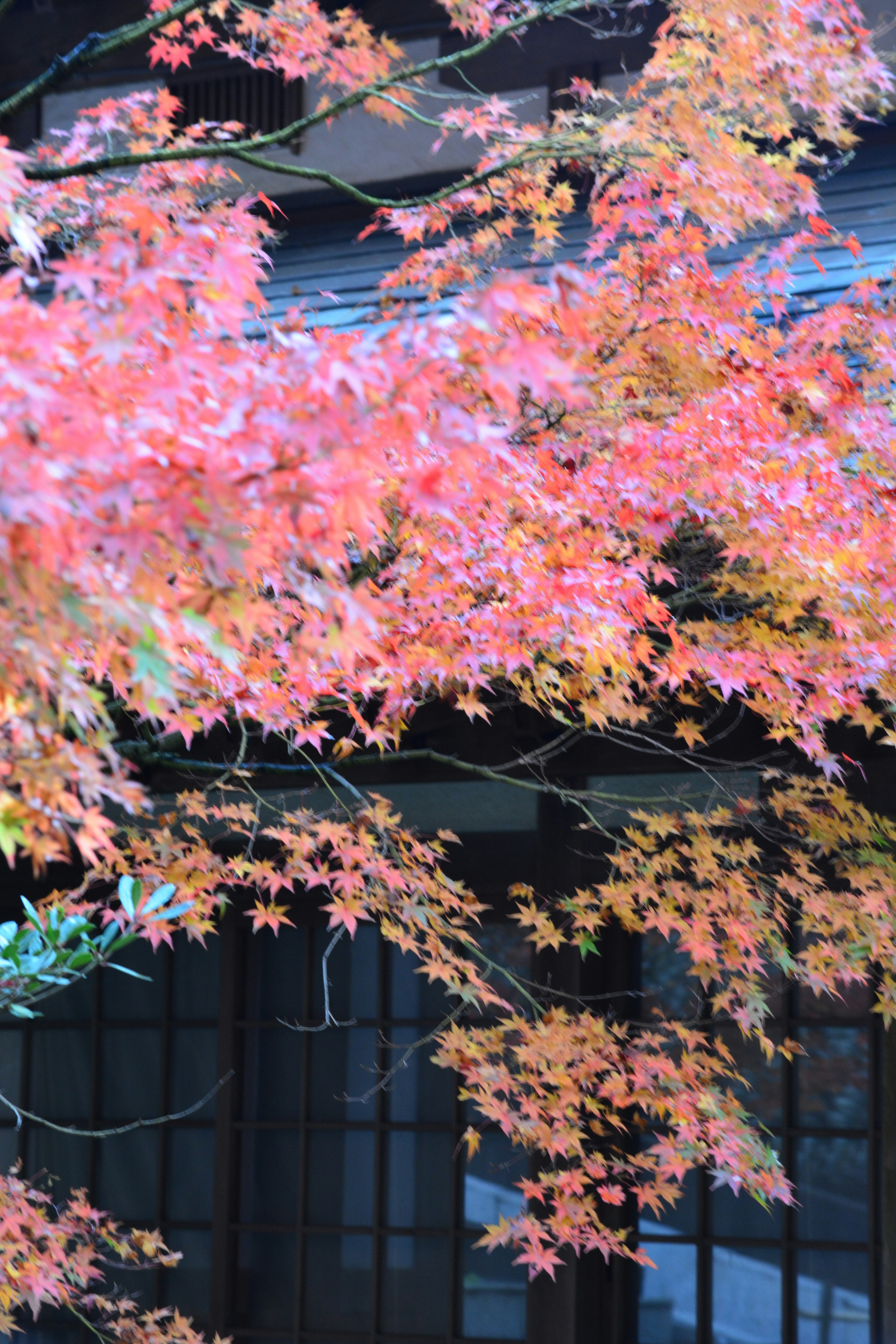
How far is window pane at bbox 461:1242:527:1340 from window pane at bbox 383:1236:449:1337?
87 mm

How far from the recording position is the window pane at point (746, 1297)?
187 inches

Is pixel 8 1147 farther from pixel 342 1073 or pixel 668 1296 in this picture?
pixel 668 1296

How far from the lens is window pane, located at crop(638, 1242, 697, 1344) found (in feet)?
16.0

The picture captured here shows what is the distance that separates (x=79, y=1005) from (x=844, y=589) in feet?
13.9

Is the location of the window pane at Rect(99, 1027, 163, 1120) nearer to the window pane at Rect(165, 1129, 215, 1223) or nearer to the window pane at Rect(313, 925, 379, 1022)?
the window pane at Rect(165, 1129, 215, 1223)

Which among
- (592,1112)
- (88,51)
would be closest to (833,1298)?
(592,1112)

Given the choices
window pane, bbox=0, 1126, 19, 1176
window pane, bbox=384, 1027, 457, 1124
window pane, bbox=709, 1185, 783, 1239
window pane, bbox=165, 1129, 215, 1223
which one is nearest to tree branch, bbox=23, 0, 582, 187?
window pane, bbox=384, 1027, 457, 1124

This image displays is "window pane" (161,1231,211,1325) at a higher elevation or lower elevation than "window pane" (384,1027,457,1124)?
lower

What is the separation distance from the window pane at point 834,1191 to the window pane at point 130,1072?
277 cm

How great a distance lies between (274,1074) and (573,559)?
11.1 feet

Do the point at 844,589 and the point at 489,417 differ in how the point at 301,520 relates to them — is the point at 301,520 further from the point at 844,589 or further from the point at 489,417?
the point at 844,589

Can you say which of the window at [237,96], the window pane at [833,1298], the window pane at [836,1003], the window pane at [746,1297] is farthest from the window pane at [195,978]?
the window at [237,96]

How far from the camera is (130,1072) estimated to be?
18.6 feet

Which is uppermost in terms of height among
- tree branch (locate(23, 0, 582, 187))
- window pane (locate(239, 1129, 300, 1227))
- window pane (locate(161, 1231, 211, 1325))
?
tree branch (locate(23, 0, 582, 187))
